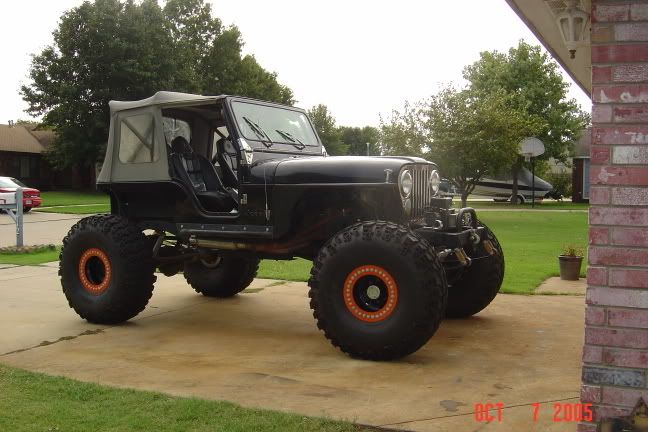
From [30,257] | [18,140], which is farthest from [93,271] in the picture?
[18,140]

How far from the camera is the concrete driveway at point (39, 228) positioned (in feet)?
52.7

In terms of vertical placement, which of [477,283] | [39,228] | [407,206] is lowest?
[39,228]

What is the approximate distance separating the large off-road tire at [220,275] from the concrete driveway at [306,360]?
0.29m

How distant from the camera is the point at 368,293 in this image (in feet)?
18.2

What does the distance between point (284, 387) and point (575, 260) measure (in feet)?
20.4

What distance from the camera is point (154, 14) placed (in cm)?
4138

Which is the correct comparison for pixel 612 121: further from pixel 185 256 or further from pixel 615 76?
pixel 185 256

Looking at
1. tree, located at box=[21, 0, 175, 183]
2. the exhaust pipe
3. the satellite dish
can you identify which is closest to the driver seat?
the exhaust pipe

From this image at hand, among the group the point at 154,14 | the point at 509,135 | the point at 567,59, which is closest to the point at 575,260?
the point at 567,59

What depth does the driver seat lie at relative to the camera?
695 cm

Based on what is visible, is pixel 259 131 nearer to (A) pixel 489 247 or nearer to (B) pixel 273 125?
(B) pixel 273 125

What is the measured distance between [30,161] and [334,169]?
43795mm

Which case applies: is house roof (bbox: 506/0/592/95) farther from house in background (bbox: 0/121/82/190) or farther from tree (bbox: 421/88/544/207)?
house in background (bbox: 0/121/82/190)

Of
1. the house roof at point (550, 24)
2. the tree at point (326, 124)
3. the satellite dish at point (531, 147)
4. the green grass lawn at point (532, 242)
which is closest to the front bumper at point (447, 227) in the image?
the house roof at point (550, 24)
